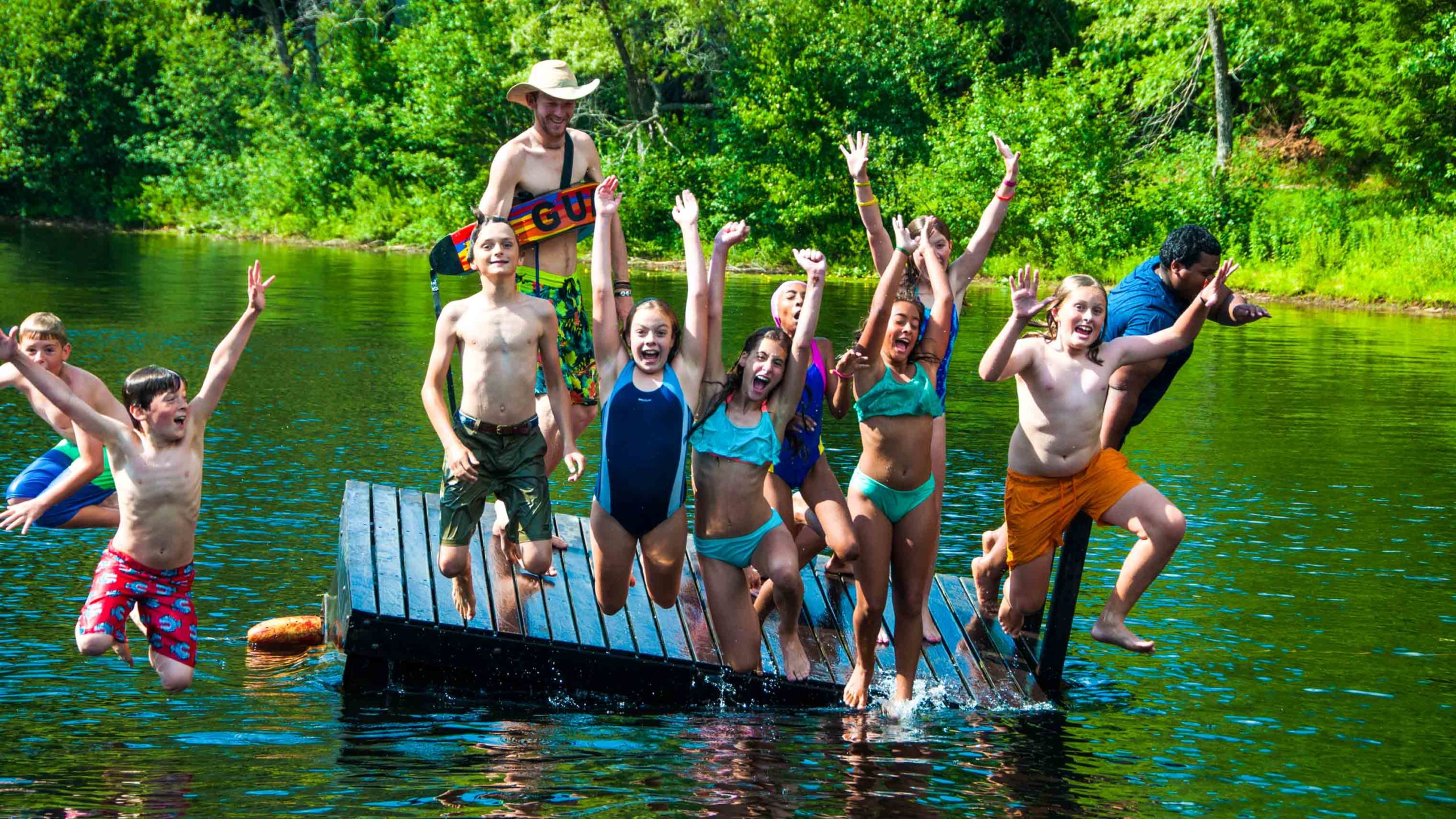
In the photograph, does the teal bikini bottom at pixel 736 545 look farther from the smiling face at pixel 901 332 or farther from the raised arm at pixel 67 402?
the raised arm at pixel 67 402

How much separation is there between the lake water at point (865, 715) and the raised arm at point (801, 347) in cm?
136

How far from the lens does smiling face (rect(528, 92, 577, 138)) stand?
751cm

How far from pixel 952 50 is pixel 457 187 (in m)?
12.1

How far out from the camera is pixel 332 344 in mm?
18484

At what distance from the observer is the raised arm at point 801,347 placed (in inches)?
257

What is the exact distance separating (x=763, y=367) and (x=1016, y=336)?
107cm

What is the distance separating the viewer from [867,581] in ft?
22.2

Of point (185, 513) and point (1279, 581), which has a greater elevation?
point (185, 513)

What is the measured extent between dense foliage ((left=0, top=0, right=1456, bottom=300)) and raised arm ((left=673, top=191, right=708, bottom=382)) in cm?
2352

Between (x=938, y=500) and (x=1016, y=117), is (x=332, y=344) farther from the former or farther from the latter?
(x=1016, y=117)

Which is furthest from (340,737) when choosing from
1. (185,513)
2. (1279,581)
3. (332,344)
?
(332,344)

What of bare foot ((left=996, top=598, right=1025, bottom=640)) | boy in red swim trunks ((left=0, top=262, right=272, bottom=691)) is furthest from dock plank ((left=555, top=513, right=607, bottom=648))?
bare foot ((left=996, top=598, right=1025, bottom=640))

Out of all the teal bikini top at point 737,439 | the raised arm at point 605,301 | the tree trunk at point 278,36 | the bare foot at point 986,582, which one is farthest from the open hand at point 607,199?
the tree trunk at point 278,36

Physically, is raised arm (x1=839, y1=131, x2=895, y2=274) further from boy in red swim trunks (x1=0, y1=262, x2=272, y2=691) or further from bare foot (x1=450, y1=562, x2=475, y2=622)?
boy in red swim trunks (x1=0, y1=262, x2=272, y2=691)
